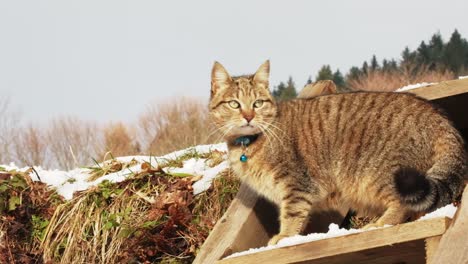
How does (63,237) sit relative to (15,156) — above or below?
above

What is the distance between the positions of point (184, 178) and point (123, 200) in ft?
1.21

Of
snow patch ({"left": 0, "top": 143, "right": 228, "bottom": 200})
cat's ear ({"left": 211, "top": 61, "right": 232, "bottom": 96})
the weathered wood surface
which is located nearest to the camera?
cat's ear ({"left": 211, "top": 61, "right": 232, "bottom": 96})

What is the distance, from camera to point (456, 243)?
104 inches

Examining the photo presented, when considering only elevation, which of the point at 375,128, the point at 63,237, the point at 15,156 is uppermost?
the point at 375,128

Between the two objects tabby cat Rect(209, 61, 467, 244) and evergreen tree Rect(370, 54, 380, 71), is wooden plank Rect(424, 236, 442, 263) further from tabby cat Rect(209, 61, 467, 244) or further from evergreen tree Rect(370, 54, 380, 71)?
evergreen tree Rect(370, 54, 380, 71)

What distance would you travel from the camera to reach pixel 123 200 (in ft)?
14.7

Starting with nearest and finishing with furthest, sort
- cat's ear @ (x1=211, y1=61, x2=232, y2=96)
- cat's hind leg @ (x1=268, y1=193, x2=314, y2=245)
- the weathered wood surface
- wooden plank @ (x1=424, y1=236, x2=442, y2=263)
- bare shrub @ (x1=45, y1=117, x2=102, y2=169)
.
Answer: wooden plank @ (x1=424, y1=236, x2=442, y2=263) → cat's hind leg @ (x1=268, y1=193, x2=314, y2=245) → cat's ear @ (x1=211, y1=61, x2=232, y2=96) → the weathered wood surface → bare shrub @ (x1=45, y1=117, x2=102, y2=169)

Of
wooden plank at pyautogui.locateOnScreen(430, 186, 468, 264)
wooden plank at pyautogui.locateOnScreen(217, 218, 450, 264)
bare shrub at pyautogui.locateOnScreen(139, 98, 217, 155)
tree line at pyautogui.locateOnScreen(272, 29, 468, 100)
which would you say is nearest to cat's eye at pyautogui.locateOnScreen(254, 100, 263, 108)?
wooden plank at pyautogui.locateOnScreen(217, 218, 450, 264)

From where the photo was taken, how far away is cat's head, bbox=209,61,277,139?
12.2 feet

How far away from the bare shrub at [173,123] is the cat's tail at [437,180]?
9.99 metres

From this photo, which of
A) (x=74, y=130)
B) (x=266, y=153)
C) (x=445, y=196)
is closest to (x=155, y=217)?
(x=266, y=153)

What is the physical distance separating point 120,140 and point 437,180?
11861mm

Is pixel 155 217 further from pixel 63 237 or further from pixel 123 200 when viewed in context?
pixel 63 237

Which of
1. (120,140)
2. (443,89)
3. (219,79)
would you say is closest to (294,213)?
(219,79)
